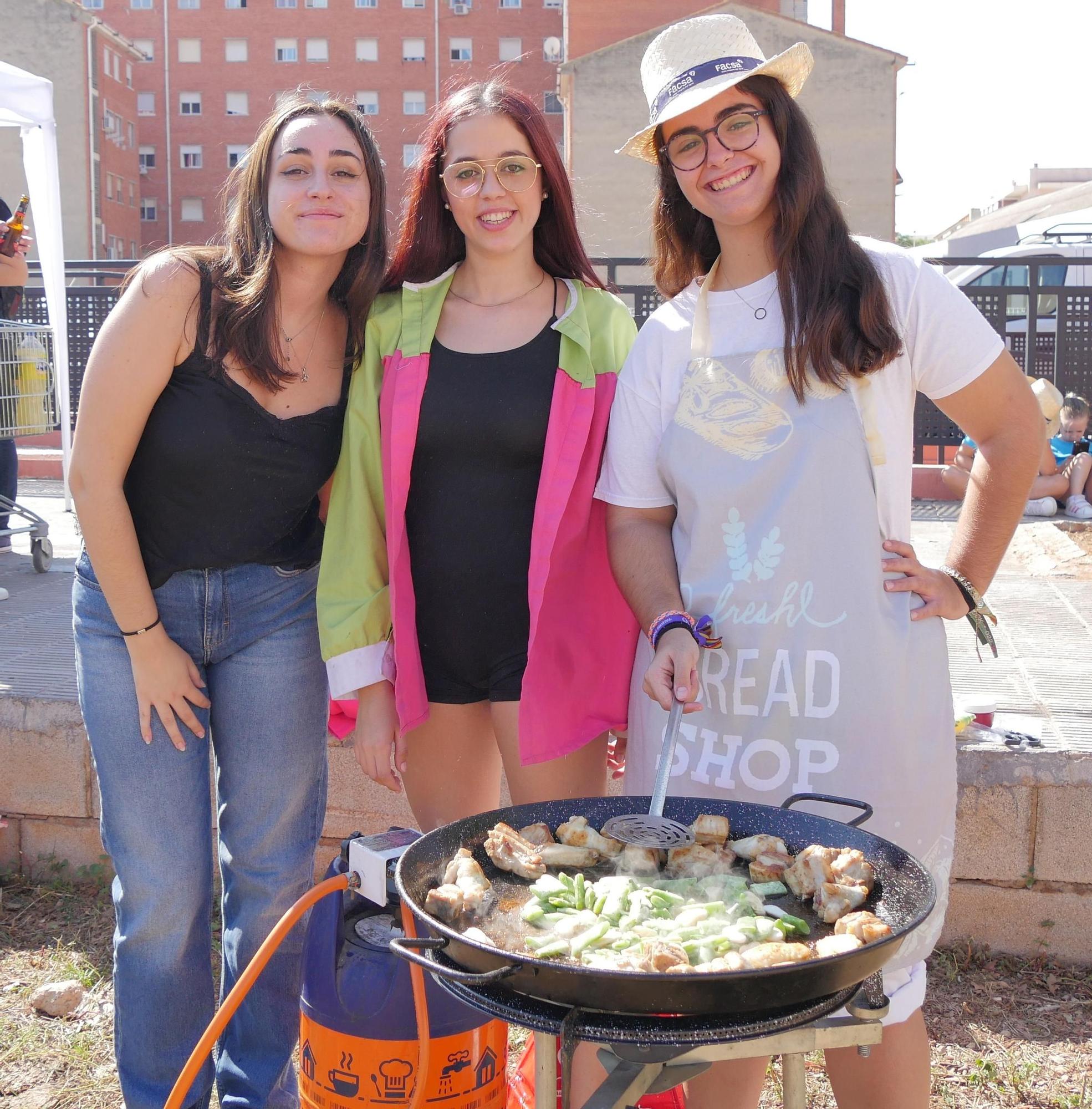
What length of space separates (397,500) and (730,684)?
815mm

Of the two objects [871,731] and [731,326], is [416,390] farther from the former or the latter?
[871,731]

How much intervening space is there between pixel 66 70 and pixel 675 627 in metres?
56.1

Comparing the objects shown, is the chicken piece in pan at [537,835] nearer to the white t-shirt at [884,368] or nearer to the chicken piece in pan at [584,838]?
the chicken piece in pan at [584,838]

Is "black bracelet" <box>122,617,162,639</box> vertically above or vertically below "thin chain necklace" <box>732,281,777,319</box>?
below

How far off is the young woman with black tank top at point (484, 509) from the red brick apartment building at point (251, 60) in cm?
6177

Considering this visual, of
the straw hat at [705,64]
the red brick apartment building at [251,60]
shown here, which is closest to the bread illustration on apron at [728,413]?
the straw hat at [705,64]

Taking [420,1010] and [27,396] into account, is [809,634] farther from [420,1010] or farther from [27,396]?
[27,396]

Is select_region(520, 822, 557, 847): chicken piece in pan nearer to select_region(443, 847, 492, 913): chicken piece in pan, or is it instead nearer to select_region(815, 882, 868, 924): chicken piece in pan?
select_region(443, 847, 492, 913): chicken piece in pan

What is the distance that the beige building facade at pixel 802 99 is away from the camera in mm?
30359

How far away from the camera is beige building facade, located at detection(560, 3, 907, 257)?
99.6ft

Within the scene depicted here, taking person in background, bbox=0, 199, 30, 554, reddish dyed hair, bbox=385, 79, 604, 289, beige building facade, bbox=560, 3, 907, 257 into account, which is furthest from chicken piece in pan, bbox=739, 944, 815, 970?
beige building facade, bbox=560, 3, 907, 257

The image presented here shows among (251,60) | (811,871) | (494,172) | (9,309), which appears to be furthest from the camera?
(251,60)

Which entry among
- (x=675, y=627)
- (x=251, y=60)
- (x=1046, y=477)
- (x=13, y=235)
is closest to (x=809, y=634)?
(x=675, y=627)

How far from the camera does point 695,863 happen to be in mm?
1812
